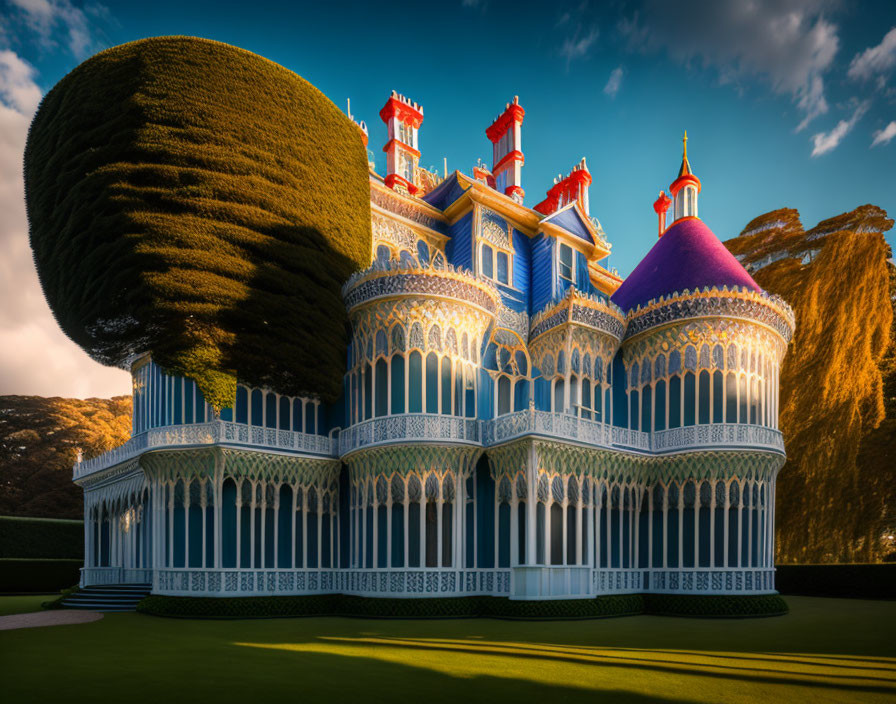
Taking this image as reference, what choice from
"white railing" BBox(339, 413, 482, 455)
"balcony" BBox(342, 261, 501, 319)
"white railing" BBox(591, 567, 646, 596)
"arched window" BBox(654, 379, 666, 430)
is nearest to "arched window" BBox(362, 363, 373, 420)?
"white railing" BBox(339, 413, 482, 455)

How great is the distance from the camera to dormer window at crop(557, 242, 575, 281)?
26.0 meters

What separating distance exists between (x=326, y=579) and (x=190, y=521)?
4.73 meters

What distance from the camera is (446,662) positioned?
1064cm

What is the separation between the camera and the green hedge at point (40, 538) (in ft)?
103

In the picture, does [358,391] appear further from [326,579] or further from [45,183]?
A: [45,183]

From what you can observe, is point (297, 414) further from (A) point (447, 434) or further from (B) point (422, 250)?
(B) point (422, 250)

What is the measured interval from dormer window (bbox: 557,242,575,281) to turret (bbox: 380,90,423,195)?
11.3m

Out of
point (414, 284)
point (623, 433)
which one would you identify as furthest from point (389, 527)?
point (623, 433)

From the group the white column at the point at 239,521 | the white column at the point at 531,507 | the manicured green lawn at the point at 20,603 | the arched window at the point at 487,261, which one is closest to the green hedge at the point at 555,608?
the white column at the point at 531,507

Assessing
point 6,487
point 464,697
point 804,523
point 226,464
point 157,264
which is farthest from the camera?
point 6,487

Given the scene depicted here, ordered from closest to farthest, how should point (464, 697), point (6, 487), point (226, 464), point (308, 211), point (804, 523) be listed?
point (464, 697) → point (226, 464) → point (308, 211) → point (804, 523) → point (6, 487)

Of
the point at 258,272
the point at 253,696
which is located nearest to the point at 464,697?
the point at 253,696

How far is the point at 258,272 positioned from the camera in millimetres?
19203

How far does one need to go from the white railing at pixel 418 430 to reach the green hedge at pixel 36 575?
1897 cm
